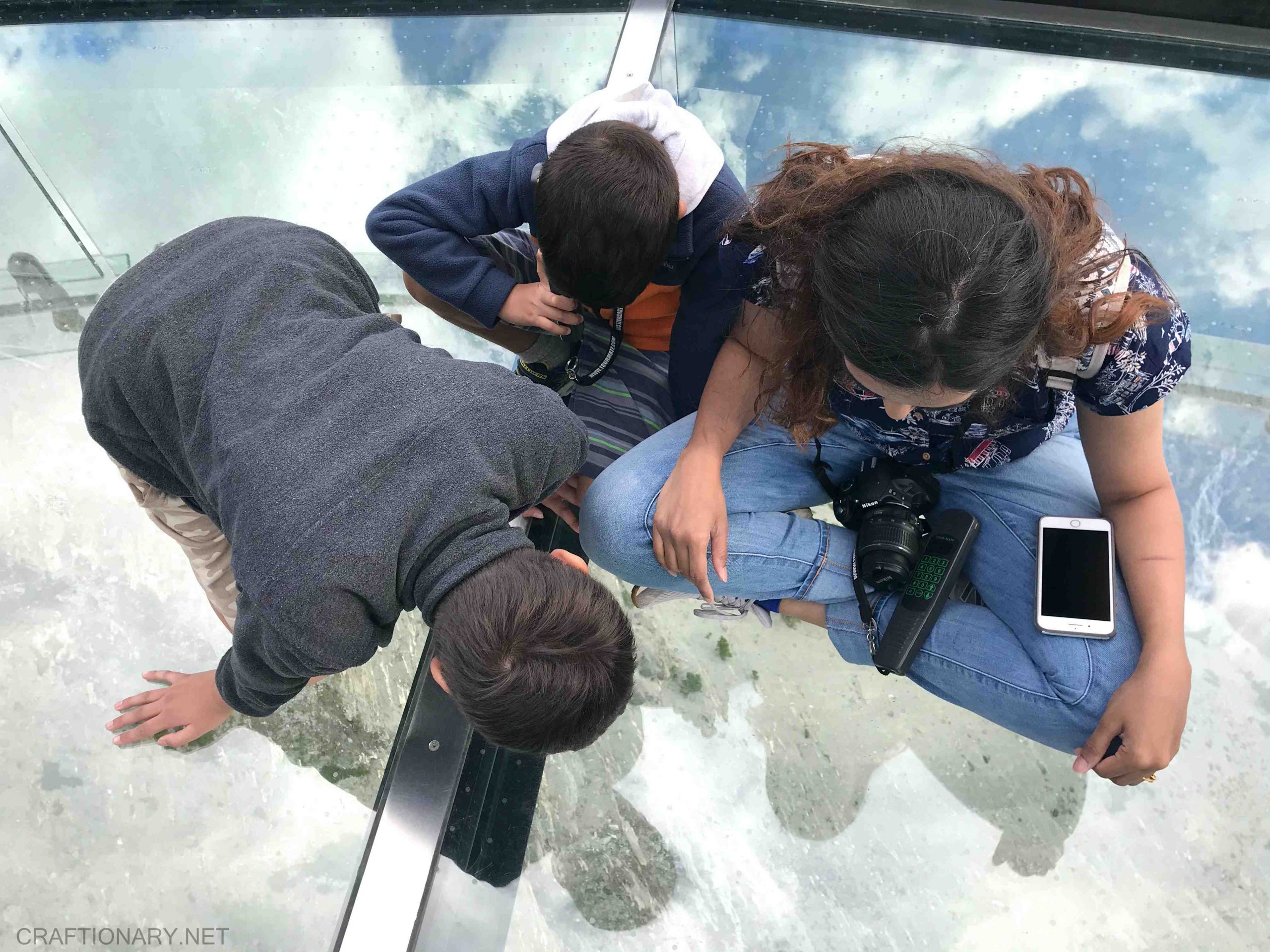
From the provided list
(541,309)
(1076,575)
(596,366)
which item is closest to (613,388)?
(596,366)

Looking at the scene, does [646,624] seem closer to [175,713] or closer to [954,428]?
[954,428]

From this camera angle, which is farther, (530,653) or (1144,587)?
(1144,587)

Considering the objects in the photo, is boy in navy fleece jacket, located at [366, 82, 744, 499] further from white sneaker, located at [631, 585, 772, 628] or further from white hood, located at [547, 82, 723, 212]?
white sneaker, located at [631, 585, 772, 628]

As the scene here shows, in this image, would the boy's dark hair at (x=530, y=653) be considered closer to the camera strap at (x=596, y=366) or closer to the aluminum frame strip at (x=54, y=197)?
the camera strap at (x=596, y=366)

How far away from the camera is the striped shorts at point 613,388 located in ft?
3.72

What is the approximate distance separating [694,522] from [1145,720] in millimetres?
527

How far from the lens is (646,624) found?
3.72 feet

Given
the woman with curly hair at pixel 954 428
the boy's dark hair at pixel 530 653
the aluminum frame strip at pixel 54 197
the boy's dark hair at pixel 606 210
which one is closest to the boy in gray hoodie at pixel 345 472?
the boy's dark hair at pixel 530 653

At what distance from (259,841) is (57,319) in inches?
38.8

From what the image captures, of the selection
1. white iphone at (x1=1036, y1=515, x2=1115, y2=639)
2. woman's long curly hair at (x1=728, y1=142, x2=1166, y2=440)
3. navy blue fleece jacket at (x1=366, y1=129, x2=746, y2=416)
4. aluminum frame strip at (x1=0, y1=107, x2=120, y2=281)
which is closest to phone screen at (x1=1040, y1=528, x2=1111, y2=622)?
white iphone at (x1=1036, y1=515, x2=1115, y2=639)

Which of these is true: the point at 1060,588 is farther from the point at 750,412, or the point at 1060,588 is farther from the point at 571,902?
the point at 571,902

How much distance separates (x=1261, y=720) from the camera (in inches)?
41.1

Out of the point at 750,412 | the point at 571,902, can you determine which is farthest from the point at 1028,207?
the point at 571,902

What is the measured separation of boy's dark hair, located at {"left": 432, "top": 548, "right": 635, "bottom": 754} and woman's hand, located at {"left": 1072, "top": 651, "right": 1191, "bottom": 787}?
57 cm
